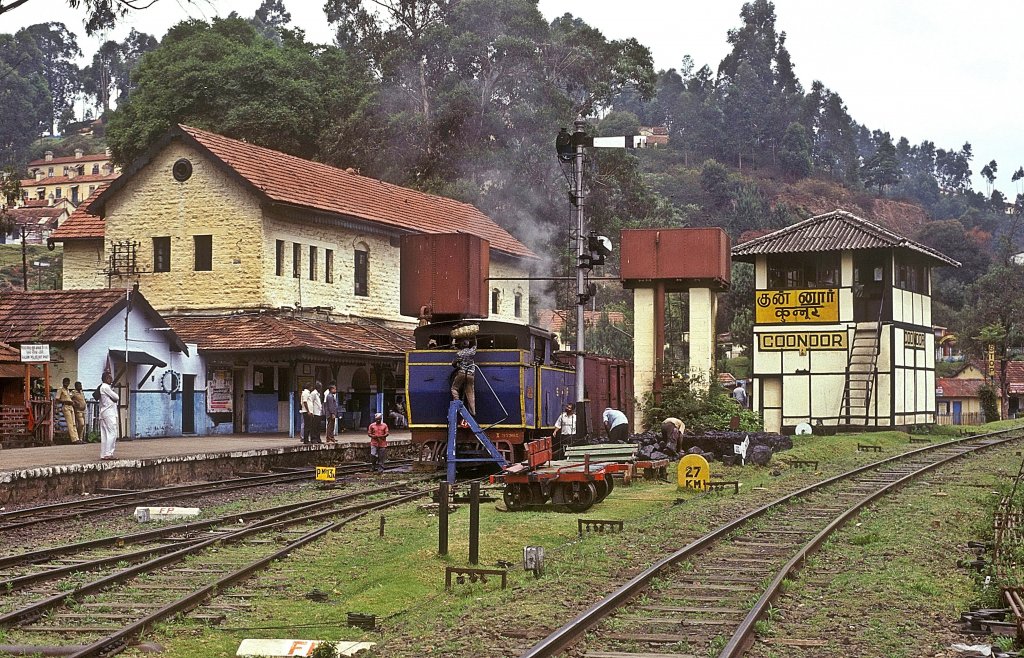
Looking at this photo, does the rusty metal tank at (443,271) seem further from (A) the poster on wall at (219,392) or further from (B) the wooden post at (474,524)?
(B) the wooden post at (474,524)

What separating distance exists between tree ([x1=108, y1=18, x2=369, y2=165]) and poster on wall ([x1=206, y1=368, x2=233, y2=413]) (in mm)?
23960

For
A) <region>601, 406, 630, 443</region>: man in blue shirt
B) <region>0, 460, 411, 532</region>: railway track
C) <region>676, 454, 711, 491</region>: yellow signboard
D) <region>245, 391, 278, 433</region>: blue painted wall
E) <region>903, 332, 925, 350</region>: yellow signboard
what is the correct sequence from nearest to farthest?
<region>0, 460, 411, 532</region>: railway track < <region>676, 454, 711, 491</region>: yellow signboard < <region>601, 406, 630, 443</region>: man in blue shirt < <region>245, 391, 278, 433</region>: blue painted wall < <region>903, 332, 925, 350</region>: yellow signboard

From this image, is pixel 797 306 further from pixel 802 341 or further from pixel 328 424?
pixel 328 424

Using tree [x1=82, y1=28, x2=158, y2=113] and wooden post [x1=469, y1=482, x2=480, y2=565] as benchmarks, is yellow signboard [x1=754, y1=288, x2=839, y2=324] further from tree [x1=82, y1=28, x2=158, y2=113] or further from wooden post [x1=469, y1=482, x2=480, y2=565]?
tree [x1=82, y1=28, x2=158, y2=113]

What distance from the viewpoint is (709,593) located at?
11266mm

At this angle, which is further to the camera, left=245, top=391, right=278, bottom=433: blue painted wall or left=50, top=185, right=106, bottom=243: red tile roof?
left=50, top=185, right=106, bottom=243: red tile roof

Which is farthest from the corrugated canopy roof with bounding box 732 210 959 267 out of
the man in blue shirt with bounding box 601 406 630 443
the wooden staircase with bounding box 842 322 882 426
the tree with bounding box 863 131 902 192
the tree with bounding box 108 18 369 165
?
the tree with bounding box 863 131 902 192

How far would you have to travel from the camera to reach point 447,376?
23.2m

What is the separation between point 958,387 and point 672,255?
Result: 4755 centimetres

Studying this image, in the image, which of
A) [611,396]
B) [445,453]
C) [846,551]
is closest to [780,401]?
[611,396]

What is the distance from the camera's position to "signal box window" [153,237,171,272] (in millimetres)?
40156

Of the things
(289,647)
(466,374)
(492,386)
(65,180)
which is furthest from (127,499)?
(65,180)

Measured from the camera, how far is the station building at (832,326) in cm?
3969

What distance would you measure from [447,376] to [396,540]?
822 centimetres
